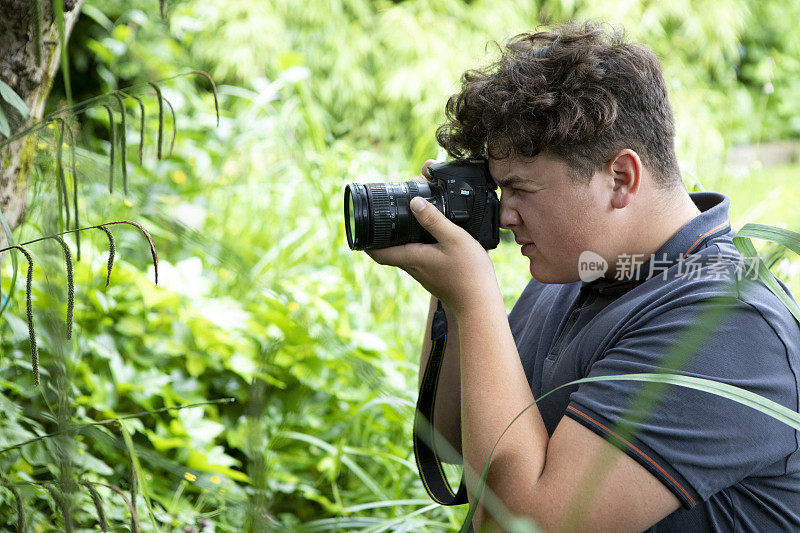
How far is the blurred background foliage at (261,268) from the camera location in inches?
39.8

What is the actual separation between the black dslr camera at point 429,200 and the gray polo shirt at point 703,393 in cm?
25

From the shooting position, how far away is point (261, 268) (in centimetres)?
222

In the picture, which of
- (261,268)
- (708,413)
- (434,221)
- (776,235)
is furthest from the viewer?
(261,268)

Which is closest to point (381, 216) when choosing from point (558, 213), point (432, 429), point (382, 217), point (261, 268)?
point (382, 217)

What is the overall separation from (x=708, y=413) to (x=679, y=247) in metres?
0.28

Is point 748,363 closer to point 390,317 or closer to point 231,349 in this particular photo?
point 231,349

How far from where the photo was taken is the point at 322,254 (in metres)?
2.49

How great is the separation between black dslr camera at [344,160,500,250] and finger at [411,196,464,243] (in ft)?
0.10

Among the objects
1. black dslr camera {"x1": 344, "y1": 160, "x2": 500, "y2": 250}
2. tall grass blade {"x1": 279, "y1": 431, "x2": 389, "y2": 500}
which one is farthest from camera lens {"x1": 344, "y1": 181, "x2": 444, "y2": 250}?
tall grass blade {"x1": 279, "y1": 431, "x2": 389, "y2": 500}

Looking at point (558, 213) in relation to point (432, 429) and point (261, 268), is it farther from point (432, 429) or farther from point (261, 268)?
point (261, 268)

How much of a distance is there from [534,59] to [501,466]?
592mm

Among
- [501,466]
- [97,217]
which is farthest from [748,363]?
[97,217]

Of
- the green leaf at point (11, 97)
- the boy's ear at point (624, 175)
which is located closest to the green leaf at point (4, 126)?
the green leaf at point (11, 97)

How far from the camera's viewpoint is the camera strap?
122cm
